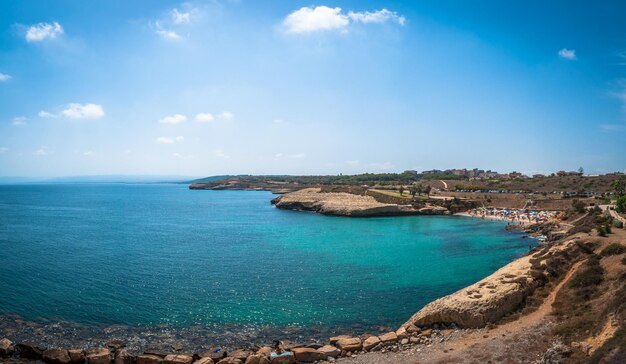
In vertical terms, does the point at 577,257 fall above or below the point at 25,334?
above

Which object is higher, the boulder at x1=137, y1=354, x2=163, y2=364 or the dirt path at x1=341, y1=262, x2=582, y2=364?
the dirt path at x1=341, y1=262, x2=582, y2=364

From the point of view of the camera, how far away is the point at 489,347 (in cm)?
1688

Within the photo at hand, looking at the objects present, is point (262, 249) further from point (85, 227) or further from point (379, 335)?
point (85, 227)

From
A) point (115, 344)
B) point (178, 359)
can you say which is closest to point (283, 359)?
point (178, 359)

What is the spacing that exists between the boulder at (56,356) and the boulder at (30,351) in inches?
16.2

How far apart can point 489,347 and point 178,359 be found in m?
14.2

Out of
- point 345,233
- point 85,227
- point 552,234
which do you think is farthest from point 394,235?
point 85,227

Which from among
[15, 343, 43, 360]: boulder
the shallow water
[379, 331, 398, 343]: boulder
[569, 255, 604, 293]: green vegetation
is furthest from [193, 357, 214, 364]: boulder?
[569, 255, 604, 293]: green vegetation

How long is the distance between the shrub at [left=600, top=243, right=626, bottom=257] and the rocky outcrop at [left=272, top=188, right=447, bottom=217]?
190 feet

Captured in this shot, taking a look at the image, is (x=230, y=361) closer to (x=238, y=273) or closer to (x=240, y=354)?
(x=240, y=354)

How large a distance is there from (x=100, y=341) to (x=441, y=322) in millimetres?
18325

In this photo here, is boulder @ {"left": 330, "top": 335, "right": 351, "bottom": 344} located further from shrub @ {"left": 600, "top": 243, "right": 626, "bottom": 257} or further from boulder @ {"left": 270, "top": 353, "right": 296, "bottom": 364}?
shrub @ {"left": 600, "top": 243, "right": 626, "bottom": 257}

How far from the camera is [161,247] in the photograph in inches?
1793

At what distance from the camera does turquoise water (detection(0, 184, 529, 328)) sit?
23.9 m
